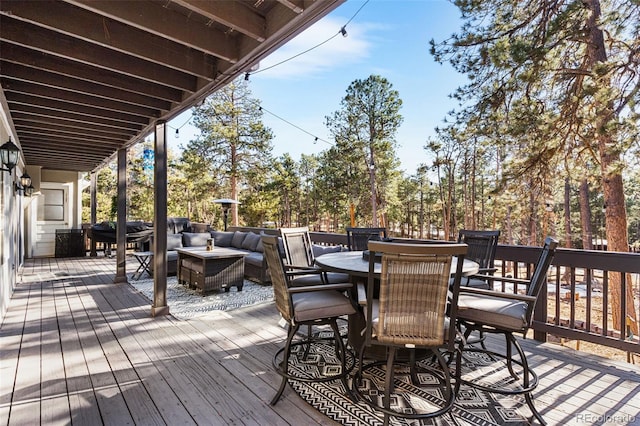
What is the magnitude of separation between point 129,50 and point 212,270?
341cm

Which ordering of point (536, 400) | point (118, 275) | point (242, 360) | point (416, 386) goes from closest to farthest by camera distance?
1. point (536, 400)
2. point (416, 386)
3. point (242, 360)
4. point (118, 275)

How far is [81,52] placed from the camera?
2.84m

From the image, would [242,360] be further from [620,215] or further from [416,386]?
[620,215]

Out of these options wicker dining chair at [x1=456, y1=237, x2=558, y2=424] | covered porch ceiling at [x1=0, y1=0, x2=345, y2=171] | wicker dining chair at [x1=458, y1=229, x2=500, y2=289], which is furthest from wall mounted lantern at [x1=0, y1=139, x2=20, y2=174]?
wicker dining chair at [x1=458, y1=229, x2=500, y2=289]

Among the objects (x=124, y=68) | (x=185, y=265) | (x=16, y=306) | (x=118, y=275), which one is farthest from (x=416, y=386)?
(x=118, y=275)

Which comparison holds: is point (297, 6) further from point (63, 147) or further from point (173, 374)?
point (63, 147)

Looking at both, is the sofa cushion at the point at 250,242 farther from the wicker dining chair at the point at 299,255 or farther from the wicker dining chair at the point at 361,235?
the wicker dining chair at the point at 299,255

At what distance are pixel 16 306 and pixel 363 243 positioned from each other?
4827 millimetres

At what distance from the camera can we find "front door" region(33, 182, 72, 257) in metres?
9.62

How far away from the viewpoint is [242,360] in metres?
2.87

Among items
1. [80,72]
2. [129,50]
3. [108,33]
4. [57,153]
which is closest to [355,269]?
[129,50]

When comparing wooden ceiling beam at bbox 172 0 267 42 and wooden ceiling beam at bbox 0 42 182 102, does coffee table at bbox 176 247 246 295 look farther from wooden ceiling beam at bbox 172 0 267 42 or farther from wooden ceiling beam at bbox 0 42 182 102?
wooden ceiling beam at bbox 172 0 267 42

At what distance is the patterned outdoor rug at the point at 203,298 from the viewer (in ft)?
14.7

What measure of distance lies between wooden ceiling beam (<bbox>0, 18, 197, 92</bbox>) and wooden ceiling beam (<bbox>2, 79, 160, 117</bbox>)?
3.36ft
